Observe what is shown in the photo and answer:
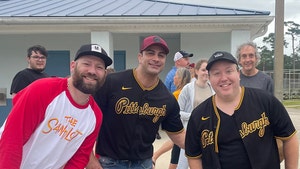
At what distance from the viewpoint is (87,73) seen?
2.49 m

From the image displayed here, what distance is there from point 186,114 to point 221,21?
12.9 feet

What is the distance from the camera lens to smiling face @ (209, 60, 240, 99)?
2.51 m

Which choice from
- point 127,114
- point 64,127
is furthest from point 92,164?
point 64,127

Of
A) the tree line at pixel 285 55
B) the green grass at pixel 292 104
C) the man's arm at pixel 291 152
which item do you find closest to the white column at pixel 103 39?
the man's arm at pixel 291 152

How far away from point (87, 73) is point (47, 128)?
0.46m

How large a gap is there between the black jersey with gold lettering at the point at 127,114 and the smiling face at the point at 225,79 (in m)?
0.66

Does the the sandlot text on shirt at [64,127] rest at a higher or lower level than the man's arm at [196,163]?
higher

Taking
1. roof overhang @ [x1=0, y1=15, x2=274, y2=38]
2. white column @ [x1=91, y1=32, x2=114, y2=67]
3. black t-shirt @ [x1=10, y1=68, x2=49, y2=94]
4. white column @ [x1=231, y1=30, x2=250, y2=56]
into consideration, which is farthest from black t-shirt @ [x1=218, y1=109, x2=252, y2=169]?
white column @ [x1=91, y1=32, x2=114, y2=67]

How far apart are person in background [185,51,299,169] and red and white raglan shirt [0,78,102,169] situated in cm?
80

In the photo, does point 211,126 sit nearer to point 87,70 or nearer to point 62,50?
point 87,70

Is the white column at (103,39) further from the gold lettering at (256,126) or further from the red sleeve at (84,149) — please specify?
the gold lettering at (256,126)

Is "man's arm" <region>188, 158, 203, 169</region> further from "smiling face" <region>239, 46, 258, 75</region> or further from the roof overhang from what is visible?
the roof overhang

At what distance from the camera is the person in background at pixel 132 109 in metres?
2.95

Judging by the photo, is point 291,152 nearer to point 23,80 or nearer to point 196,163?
point 196,163
